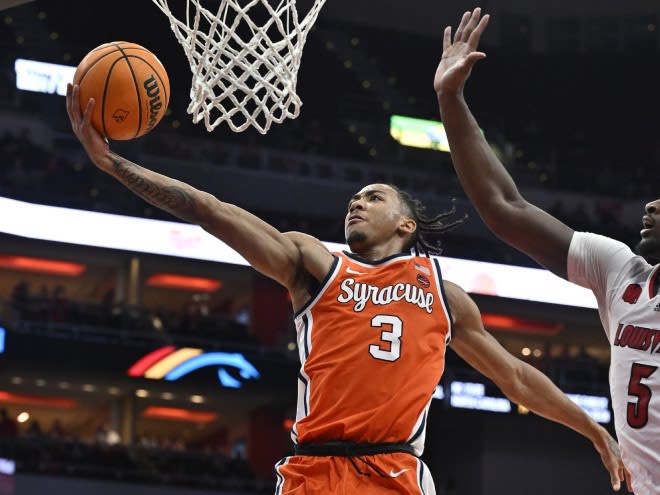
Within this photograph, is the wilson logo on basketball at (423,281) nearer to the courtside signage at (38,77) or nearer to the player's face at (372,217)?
the player's face at (372,217)

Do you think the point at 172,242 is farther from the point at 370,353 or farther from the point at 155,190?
the point at 370,353

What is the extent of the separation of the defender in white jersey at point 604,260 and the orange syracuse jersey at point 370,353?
2.54 feet

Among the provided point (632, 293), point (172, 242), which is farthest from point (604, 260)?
point (172, 242)

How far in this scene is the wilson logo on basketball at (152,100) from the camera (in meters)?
4.83

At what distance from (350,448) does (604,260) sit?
1.18 metres

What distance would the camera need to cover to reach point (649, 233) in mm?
3918

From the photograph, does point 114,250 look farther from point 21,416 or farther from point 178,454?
point 21,416

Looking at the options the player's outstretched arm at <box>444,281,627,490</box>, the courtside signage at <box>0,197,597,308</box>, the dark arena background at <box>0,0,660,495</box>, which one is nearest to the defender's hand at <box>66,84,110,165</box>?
the player's outstretched arm at <box>444,281,627,490</box>

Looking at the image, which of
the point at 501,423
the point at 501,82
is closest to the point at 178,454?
the point at 501,423

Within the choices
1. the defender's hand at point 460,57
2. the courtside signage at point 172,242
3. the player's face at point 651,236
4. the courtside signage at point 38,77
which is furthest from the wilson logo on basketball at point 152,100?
the courtside signage at point 38,77

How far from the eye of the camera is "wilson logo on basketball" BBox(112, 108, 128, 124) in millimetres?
4652

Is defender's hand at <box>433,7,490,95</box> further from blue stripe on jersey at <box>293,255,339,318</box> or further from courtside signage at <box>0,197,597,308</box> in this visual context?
courtside signage at <box>0,197,597,308</box>

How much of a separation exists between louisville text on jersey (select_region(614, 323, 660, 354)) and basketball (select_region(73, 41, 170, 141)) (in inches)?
81.0

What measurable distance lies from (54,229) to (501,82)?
11.1 metres
